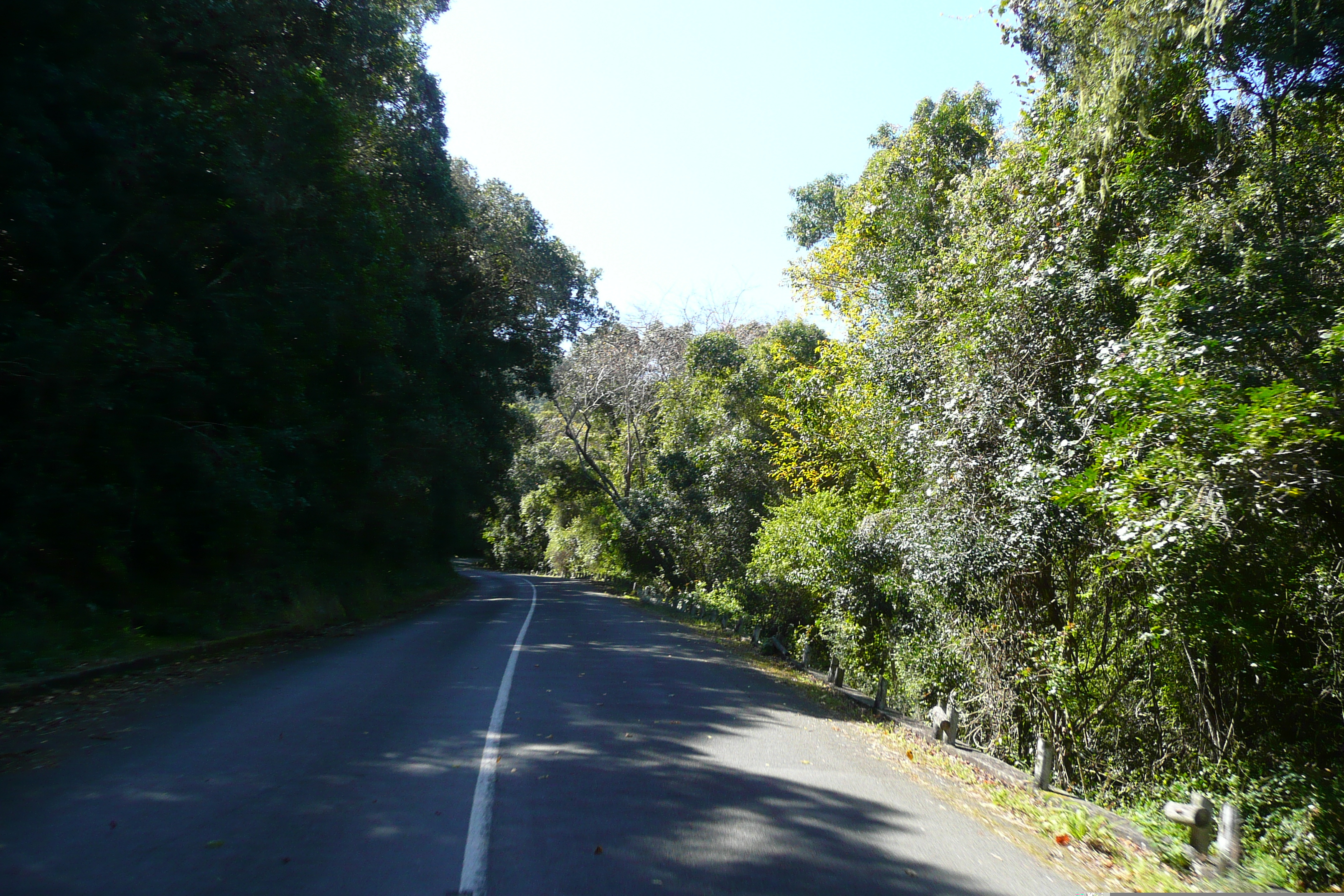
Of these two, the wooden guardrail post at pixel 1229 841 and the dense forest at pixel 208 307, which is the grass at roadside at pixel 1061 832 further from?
the dense forest at pixel 208 307

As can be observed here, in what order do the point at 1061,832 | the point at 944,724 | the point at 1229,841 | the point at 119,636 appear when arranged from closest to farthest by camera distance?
the point at 1229,841 < the point at 1061,832 < the point at 944,724 < the point at 119,636

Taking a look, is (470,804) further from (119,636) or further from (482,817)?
(119,636)

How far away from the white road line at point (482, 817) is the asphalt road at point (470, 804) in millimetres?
41

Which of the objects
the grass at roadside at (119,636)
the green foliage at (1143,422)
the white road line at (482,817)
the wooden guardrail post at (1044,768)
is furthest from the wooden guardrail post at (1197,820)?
the grass at roadside at (119,636)

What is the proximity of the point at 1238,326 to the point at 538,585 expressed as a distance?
120ft

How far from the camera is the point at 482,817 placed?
5.75 m

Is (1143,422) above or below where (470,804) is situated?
above

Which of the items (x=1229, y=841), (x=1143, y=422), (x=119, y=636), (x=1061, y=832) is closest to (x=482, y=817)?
(x=1061, y=832)

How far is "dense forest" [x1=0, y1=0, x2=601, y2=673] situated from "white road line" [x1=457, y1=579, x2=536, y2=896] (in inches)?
224

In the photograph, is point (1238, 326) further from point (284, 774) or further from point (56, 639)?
point (56, 639)

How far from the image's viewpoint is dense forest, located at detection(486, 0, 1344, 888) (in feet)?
22.2

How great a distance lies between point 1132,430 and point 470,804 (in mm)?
6017

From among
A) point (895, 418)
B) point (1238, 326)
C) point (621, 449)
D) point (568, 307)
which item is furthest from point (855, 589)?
point (621, 449)

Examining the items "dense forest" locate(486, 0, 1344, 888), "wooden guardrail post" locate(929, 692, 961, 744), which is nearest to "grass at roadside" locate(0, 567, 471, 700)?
"wooden guardrail post" locate(929, 692, 961, 744)
